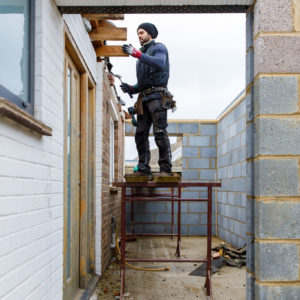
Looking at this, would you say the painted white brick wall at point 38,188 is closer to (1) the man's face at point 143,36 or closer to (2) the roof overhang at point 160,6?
(2) the roof overhang at point 160,6

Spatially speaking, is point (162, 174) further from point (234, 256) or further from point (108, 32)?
point (234, 256)

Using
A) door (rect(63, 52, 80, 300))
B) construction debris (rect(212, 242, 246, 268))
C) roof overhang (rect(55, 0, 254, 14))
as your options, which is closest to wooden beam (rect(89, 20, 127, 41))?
door (rect(63, 52, 80, 300))

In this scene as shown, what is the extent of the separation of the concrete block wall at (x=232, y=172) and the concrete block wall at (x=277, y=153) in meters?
4.01

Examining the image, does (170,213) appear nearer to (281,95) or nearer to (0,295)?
(281,95)

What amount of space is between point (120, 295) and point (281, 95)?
9.07 feet

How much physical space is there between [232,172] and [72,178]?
14.0ft

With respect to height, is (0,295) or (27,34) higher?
(27,34)

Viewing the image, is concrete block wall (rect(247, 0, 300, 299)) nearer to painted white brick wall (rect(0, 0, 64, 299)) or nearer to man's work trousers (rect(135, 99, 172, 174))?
painted white brick wall (rect(0, 0, 64, 299))

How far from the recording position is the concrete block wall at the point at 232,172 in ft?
20.2

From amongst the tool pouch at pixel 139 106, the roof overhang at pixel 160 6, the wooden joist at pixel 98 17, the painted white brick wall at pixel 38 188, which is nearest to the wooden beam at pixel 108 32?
the wooden joist at pixel 98 17

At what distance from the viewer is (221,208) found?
7.65m

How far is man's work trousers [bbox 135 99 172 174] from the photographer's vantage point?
142 inches

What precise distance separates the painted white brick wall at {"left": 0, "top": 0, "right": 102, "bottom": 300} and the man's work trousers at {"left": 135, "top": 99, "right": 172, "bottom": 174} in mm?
1254

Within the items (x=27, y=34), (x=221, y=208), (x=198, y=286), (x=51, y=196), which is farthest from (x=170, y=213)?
(x=27, y=34)
